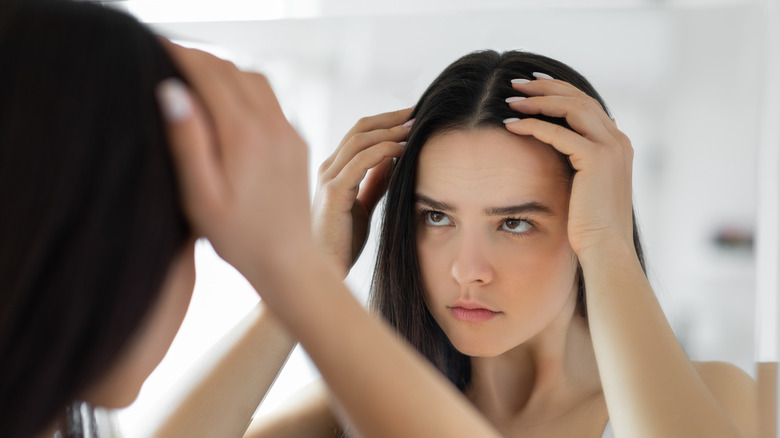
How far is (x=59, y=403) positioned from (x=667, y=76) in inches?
26.5

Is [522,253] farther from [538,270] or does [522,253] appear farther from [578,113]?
[578,113]

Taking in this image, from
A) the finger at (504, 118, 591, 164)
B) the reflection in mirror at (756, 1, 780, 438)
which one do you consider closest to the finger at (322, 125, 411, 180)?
the finger at (504, 118, 591, 164)

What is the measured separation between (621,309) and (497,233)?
0.50ft

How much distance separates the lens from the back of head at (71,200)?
10.9 inches

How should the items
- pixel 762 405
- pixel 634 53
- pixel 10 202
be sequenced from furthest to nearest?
pixel 634 53
pixel 762 405
pixel 10 202

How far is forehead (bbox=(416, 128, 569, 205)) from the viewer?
670 mm

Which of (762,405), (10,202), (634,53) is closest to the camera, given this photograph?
(10,202)

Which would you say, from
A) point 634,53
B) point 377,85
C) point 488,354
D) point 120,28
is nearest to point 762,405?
point 488,354

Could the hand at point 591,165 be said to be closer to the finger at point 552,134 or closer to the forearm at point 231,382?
the finger at point 552,134

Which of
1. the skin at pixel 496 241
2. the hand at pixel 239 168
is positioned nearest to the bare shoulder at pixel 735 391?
the skin at pixel 496 241

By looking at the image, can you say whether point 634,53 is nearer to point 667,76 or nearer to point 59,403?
point 667,76

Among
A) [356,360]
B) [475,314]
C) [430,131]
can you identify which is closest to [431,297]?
[475,314]

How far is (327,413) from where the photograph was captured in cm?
84

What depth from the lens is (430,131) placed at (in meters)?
0.73
